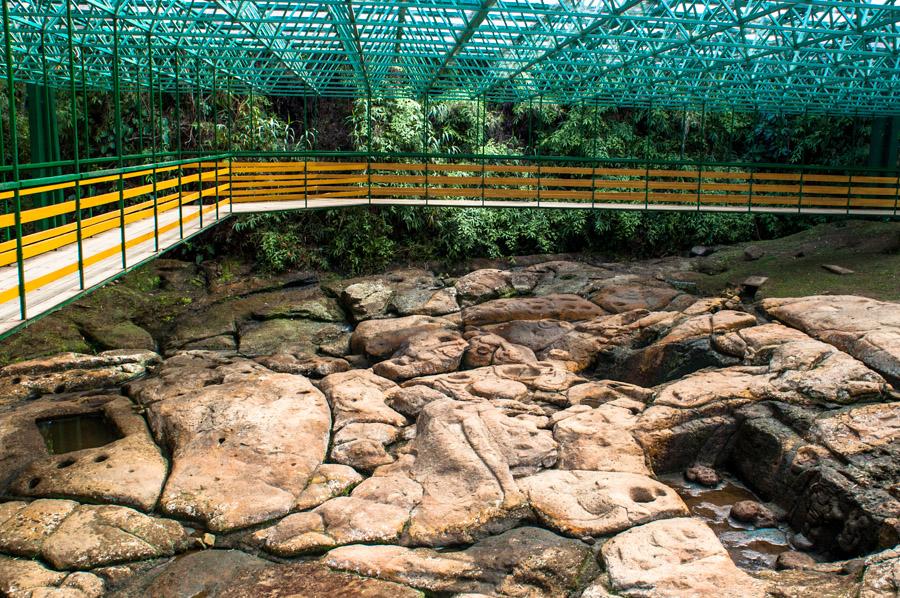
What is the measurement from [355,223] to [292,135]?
3538mm

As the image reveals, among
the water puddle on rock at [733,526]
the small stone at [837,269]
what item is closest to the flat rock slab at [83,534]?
the water puddle on rock at [733,526]

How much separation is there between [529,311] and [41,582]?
31.0 feet

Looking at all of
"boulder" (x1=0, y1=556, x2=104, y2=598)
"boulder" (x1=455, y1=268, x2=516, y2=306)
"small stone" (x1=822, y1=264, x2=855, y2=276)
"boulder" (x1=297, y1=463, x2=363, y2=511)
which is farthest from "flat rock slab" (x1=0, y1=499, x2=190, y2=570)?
"small stone" (x1=822, y1=264, x2=855, y2=276)

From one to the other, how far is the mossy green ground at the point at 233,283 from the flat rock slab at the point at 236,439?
3321 mm

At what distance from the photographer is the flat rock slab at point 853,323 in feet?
33.3

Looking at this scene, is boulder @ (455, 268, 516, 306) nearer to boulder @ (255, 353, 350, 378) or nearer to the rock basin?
the rock basin

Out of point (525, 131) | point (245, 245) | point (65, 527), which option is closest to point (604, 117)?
point (525, 131)

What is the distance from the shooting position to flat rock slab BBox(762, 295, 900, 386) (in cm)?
1014

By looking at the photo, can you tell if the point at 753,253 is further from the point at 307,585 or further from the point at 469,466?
the point at 307,585

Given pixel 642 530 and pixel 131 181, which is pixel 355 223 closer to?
pixel 131 181

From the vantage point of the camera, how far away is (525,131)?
2527cm

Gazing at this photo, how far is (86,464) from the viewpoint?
29.7 ft

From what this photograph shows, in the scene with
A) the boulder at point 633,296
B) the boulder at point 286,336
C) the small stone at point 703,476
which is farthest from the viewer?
the boulder at point 633,296

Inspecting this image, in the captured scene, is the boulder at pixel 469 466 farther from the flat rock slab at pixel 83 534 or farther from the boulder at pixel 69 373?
the boulder at pixel 69 373
